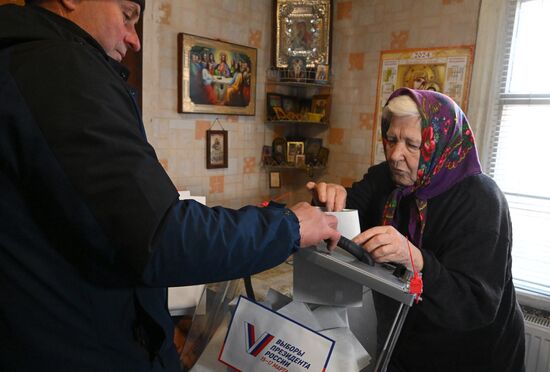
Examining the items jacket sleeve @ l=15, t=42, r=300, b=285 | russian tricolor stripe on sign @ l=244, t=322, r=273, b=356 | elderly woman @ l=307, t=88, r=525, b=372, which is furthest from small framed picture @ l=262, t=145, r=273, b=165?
jacket sleeve @ l=15, t=42, r=300, b=285

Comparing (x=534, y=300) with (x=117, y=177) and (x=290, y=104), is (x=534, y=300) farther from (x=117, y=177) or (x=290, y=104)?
(x=117, y=177)

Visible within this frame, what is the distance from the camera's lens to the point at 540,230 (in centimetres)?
209

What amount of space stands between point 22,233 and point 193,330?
0.53 metres

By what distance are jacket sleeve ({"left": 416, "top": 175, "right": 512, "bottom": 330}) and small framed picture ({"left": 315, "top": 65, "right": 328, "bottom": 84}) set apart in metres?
1.65

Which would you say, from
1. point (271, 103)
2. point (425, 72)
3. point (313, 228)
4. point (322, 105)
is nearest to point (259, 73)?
point (271, 103)

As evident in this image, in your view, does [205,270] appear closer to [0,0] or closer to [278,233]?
[278,233]

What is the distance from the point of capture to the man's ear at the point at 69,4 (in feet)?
2.38

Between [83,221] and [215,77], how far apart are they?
6.42 ft

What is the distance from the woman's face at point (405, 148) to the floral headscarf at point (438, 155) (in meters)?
0.02

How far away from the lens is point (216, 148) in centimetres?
254

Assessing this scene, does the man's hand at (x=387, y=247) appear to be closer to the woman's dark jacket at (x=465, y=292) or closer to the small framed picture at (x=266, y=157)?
the woman's dark jacket at (x=465, y=292)

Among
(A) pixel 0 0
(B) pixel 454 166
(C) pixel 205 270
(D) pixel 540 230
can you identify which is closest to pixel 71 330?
(C) pixel 205 270

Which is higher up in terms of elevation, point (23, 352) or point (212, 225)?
point (212, 225)

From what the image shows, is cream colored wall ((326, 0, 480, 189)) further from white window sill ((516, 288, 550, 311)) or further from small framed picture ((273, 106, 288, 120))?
white window sill ((516, 288, 550, 311))
